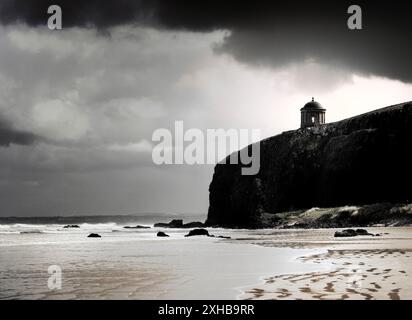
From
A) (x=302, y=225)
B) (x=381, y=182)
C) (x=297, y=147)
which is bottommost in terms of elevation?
(x=302, y=225)

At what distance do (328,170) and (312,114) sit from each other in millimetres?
22359

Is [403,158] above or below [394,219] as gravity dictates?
above

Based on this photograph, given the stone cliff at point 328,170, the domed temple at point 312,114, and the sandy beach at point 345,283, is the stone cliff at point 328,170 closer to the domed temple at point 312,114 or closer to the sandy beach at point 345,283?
the domed temple at point 312,114

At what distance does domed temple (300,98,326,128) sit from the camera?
93.4m

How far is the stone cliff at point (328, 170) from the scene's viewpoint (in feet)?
220

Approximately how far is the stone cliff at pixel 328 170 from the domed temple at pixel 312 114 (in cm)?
922

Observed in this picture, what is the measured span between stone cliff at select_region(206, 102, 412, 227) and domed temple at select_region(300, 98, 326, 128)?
922 cm

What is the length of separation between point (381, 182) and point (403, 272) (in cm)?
6003

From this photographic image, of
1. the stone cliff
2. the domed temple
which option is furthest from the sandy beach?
the domed temple

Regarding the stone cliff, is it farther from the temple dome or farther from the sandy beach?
the sandy beach

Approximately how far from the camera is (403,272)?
35.1 feet

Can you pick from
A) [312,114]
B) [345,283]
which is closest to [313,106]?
[312,114]

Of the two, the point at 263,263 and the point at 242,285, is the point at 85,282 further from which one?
the point at 263,263
